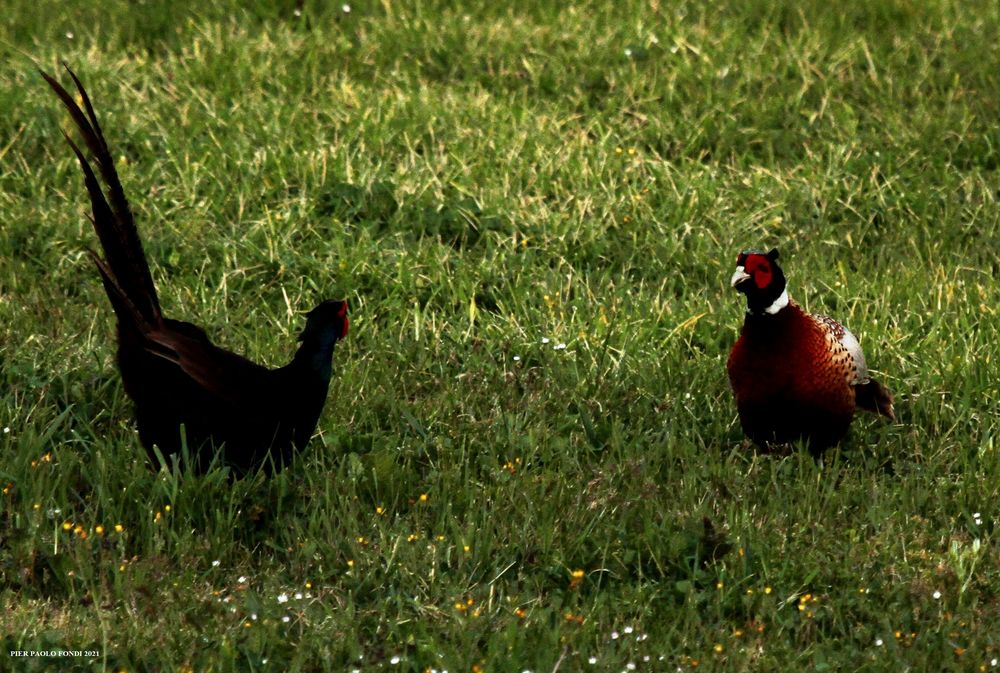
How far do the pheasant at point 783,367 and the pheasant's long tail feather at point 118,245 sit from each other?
1.83 meters

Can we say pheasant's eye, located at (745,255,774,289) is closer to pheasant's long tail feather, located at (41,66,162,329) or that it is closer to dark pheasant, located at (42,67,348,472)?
dark pheasant, located at (42,67,348,472)

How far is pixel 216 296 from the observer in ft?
19.2

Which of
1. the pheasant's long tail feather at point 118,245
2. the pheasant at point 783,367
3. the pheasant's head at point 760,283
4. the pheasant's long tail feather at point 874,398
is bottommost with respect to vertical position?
the pheasant's long tail feather at point 874,398

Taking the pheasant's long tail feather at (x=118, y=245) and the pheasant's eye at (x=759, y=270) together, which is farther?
the pheasant's eye at (x=759, y=270)

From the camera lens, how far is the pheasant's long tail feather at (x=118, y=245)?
13.4ft

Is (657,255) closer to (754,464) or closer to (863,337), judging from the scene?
(863,337)

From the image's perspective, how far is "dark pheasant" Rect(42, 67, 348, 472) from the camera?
13.7 feet

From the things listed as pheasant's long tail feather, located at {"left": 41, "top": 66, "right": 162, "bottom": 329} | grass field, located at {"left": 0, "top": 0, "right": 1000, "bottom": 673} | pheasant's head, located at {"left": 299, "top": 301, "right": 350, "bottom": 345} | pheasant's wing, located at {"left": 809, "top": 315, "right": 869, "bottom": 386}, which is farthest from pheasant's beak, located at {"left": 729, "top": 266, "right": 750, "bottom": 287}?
pheasant's long tail feather, located at {"left": 41, "top": 66, "right": 162, "bottom": 329}

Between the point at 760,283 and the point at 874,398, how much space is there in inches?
26.7

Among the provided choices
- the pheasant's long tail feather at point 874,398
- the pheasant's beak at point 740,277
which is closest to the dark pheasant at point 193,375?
the pheasant's beak at point 740,277

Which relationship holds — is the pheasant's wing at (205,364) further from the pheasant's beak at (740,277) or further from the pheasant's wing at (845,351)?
the pheasant's wing at (845,351)

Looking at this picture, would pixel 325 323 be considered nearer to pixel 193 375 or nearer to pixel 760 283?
pixel 193 375

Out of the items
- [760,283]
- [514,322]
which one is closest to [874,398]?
[760,283]

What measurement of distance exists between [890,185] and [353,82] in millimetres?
2793
